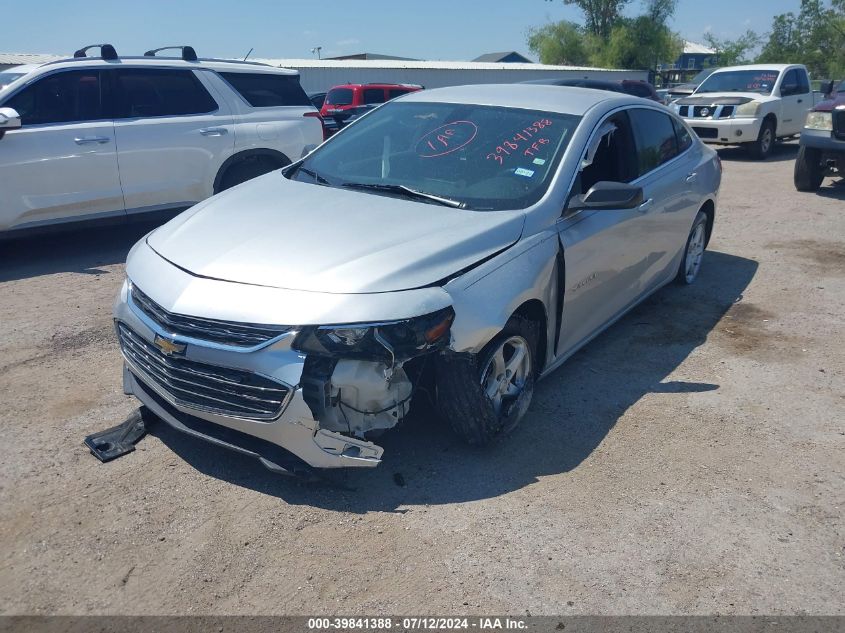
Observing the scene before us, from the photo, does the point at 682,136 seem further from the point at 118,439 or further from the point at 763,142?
the point at 763,142

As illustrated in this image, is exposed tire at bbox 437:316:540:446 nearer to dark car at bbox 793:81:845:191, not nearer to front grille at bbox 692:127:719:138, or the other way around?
dark car at bbox 793:81:845:191

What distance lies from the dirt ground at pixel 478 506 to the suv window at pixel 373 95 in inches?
649

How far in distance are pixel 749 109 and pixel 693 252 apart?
9.86 metres

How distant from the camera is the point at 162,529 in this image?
321 centimetres

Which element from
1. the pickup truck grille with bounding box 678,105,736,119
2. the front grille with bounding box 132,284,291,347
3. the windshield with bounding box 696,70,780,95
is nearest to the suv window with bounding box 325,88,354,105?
the pickup truck grille with bounding box 678,105,736,119

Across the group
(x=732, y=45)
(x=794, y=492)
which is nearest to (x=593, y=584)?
(x=794, y=492)

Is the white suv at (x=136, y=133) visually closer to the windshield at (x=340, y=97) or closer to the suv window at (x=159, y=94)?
the suv window at (x=159, y=94)

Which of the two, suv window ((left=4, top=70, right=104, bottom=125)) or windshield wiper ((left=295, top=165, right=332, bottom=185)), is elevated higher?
suv window ((left=4, top=70, right=104, bottom=125))

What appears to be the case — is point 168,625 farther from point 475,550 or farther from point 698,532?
point 698,532

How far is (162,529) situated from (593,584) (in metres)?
1.80

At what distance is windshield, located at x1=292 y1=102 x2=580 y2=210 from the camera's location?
4.23 meters

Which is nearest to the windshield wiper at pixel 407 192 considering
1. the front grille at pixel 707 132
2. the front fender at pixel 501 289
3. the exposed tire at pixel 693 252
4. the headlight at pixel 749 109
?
the front fender at pixel 501 289

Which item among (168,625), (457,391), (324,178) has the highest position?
(324,178)

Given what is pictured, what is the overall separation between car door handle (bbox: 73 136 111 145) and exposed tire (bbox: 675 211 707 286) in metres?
5.42
